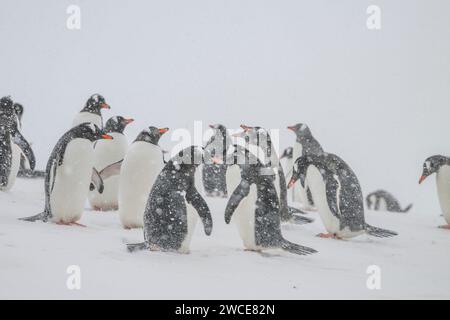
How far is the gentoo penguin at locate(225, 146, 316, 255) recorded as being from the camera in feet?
14.4

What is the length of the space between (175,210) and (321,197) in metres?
2.07

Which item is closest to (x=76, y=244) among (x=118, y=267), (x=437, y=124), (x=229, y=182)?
(x=118, y=267)

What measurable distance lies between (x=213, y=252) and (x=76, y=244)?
114cm

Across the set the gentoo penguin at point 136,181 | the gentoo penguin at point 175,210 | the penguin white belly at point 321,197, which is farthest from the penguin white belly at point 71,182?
the penguin white belly at point 321,197

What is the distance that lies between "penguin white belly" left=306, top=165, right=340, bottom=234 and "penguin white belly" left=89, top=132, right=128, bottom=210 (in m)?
2.30

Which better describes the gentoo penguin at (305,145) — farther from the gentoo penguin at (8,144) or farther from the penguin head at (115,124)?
the gentoo penguin at (8,144)

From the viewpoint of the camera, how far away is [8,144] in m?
6.67

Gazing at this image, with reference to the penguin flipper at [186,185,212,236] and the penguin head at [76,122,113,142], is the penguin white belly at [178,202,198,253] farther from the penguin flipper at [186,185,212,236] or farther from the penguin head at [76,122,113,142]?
the penguin head at [76,122,113,142]

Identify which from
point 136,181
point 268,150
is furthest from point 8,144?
point 268,150

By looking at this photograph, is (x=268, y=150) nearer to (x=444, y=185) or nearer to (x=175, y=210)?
(x=175, y=210)

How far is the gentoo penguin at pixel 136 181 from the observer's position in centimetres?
509

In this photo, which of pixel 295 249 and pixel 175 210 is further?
pixel 295 249

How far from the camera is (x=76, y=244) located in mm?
3932

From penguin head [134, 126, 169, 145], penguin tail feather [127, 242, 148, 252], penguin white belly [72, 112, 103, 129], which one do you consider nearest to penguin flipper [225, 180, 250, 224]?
penguin tail feather [127, 242, 148, 252]
